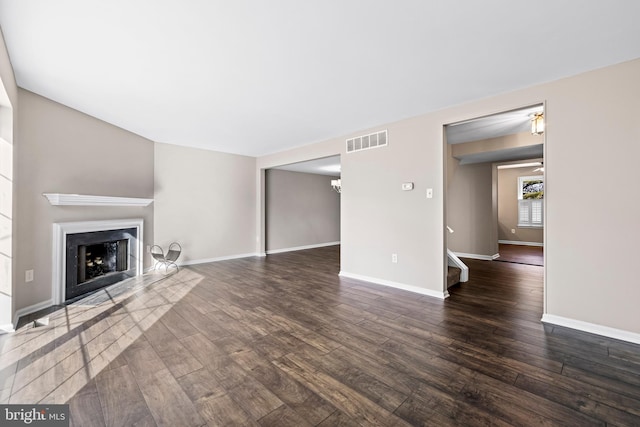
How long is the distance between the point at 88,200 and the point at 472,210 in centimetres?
751

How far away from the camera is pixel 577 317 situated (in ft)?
8.52

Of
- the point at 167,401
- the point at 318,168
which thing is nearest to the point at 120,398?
the point at 167,401

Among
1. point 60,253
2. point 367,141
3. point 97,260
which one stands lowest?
point 97,260

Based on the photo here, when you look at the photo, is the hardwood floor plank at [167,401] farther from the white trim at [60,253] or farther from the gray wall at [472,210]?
the gray wall at [472,210]

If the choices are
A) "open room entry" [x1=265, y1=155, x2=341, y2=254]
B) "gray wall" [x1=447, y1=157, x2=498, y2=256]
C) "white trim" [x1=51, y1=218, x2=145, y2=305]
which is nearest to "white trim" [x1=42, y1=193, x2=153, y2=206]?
"white trim" [x1=51, y1=218, x2=145, y2=305]

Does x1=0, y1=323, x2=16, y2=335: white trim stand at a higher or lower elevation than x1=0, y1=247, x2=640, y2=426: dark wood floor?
higher

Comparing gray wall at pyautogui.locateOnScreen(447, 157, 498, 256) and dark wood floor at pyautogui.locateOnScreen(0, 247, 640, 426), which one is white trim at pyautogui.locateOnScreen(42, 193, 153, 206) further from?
gray wall at pyautogui.locateOnScreen(447, 157, 498, 256)

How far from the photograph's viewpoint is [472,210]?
20.8ft

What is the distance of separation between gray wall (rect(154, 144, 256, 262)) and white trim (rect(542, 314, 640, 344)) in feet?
19.2

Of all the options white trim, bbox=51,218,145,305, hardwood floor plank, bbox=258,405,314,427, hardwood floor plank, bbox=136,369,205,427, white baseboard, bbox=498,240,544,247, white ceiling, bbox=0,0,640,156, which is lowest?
hardwood floor plank, bbox=258,405,314,427

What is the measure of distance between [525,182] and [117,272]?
1156cm

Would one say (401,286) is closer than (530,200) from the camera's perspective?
Yes

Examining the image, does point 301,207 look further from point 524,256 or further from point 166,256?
point 524,256

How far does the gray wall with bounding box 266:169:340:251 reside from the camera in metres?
7.40
